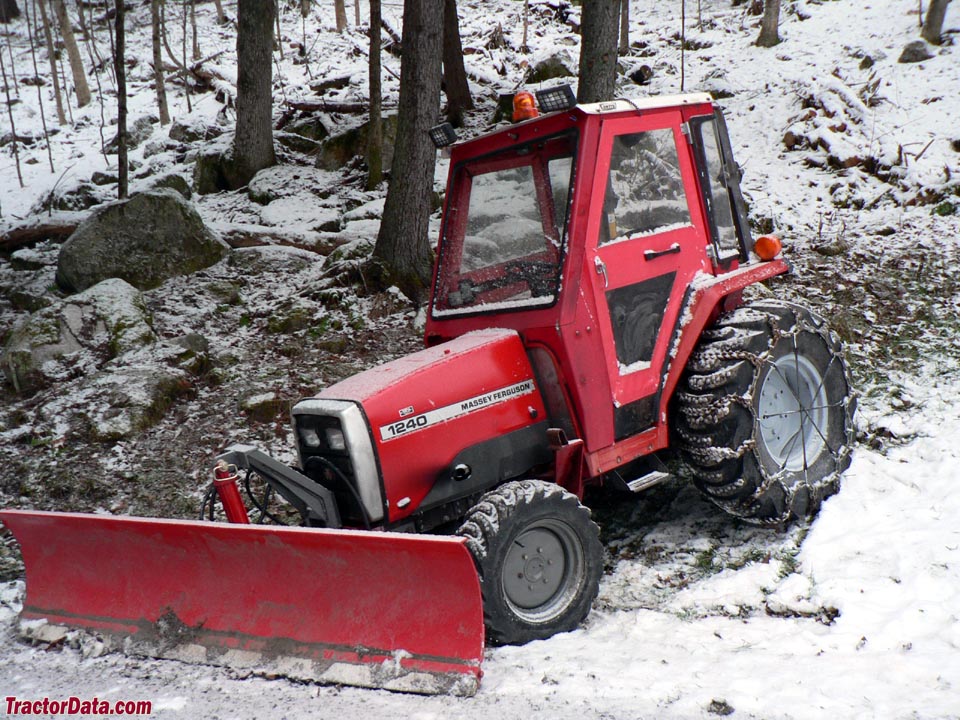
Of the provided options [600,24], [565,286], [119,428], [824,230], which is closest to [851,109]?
[824,230]

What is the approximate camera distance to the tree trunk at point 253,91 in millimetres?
11117

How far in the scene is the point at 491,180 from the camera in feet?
13.0

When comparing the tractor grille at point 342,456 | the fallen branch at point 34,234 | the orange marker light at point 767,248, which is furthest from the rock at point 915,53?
the fallen branch at point 34,234

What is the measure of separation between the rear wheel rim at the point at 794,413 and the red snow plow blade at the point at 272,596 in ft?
7.05

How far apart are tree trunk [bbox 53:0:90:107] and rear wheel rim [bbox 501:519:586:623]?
22446 mm

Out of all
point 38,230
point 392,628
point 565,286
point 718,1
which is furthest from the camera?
point 718,1

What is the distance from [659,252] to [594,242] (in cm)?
46

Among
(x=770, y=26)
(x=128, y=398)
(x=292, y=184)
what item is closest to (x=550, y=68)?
(x=770, y=26)

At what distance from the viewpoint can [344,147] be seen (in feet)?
39.3

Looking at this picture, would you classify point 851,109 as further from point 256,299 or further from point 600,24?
point 256,299

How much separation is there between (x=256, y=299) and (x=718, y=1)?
15887 mm

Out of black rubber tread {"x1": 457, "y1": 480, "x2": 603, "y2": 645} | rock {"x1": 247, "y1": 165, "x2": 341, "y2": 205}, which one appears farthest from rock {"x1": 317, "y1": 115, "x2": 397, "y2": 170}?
black rubber tread {"x1": 457, "y1": 480, "x2": 603, "y2": 645}

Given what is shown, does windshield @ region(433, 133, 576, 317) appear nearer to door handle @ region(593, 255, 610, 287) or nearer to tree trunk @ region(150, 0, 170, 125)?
door handle @ region(593, 255, 610, 287)

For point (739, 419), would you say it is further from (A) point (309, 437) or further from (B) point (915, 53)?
(B) point (915, 53)
